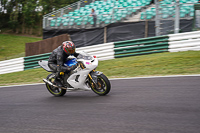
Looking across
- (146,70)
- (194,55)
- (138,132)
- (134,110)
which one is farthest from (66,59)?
(194,55)

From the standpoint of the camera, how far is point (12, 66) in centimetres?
1523

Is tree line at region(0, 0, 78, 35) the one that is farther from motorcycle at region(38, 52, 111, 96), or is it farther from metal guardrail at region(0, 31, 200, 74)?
motorcycle at region(38, 52, 111, 96)

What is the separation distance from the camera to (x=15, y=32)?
129 feet

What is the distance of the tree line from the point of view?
38647 millimetres

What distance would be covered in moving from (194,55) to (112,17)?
6.29m

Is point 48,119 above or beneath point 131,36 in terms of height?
beneath

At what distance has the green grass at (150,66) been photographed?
9062mm

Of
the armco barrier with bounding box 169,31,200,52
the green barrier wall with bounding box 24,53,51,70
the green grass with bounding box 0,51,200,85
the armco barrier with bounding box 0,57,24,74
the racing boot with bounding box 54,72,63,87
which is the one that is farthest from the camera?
the armco barrier with bounding box 0,57,24,74

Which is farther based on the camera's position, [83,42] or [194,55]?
[83,42]

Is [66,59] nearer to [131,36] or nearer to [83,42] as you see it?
[131,36]

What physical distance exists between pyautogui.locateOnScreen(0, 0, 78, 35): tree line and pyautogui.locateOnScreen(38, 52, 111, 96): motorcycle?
33.4 m

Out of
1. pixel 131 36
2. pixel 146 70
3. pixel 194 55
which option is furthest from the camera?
pixel 131 36

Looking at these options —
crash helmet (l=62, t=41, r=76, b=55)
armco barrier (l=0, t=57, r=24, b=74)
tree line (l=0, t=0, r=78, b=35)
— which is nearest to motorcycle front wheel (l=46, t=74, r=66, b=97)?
crash helmet (l=62, t=41, r=76, b=55)

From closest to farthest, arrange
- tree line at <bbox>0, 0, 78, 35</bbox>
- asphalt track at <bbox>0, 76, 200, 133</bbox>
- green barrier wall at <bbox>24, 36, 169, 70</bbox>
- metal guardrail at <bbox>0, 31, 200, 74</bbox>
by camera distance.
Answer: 1. asphalt track at <bbox>0, 76, 200, 133</bbox>
2. metal guardrail at <bbox>0, 31, 200, 74</bbox>
3. green barrier wall at <bbox>24, 36, 169, 70</bbox>
4. tree line at <bbox>0, 0, 78, 35</bbox>
